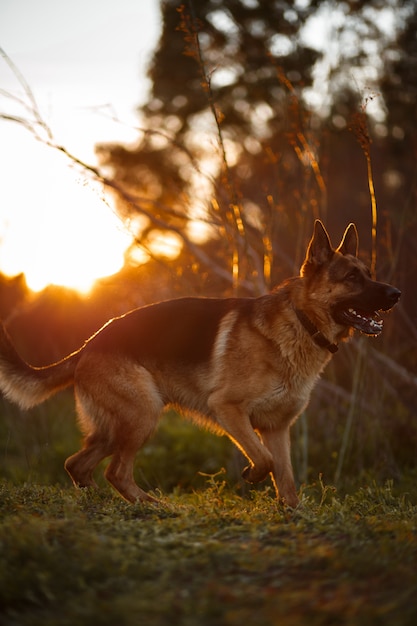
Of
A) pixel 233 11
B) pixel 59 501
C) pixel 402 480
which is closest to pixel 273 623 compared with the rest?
pixel 59 501

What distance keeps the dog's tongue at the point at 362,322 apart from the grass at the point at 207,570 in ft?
5.56

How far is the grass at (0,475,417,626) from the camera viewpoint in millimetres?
2539

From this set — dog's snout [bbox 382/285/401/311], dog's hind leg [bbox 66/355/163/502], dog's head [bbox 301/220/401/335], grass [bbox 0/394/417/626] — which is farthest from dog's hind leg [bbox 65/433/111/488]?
dog's snout [bbox 382/285/401/311]

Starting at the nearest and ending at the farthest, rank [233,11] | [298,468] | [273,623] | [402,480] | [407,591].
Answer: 1. [273,623]
2. [407,591]
3. [402,480]
4. [298,468]
5. [233,11]

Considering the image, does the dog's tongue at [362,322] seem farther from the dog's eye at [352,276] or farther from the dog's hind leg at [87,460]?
the dog's hind leg at [87,460]

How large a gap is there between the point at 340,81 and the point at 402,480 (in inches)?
417

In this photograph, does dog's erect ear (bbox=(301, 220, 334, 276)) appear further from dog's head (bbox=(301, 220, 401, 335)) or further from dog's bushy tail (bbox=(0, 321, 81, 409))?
dog's bushy tail (bbox=(0, 321, 81, 409))

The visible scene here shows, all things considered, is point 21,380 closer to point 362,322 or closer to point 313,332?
point 313,332

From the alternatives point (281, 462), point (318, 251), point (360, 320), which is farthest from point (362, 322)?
point (281, 462)

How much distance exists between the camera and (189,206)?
24.2ft

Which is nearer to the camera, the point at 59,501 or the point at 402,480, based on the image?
the point at 59,501

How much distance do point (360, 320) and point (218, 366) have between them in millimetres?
1174

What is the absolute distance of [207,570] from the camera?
9.86ft

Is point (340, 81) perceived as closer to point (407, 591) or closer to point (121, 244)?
point (121, 244)
